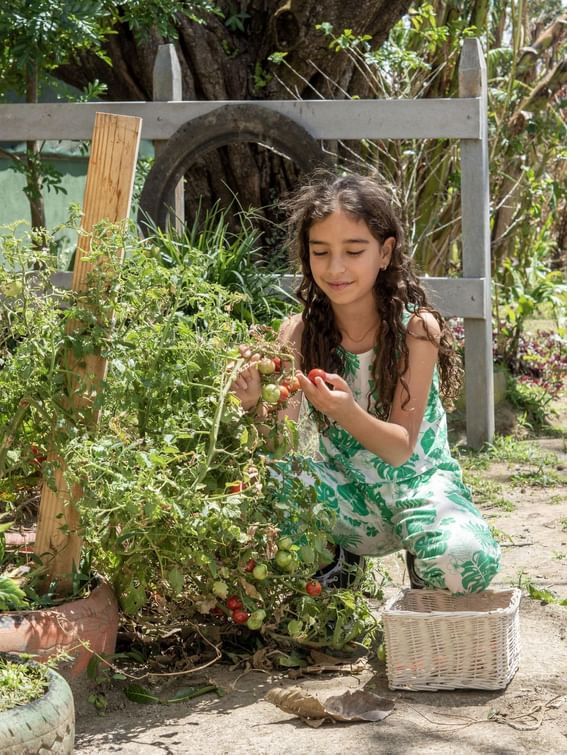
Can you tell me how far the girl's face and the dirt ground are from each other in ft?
3.43

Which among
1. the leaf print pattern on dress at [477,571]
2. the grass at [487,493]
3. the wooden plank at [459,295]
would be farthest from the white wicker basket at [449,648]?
the wooden plank at [459,295]

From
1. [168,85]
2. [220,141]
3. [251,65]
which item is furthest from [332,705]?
[251,65]

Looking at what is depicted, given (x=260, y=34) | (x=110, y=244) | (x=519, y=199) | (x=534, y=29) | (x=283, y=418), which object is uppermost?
(x=534, y=29)

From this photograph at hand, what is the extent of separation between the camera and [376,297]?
3.21m

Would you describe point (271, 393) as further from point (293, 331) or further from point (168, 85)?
point (168, 85)

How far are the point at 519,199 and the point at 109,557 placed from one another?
197 inches

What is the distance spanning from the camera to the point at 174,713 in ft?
8.48

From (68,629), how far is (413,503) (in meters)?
1.03

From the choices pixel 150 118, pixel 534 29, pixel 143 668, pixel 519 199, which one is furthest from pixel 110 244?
pixel 534 29

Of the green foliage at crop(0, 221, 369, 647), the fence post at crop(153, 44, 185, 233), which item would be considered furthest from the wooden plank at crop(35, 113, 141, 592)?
the fence post at crop(153, 44, 185, 233)

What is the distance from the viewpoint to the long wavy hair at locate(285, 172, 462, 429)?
309 centimetres

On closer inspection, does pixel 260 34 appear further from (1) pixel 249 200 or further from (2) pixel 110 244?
(2) pixel 110 244

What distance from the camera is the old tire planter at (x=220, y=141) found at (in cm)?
510

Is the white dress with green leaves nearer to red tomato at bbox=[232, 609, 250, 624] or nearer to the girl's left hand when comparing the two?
the girl's left hand
